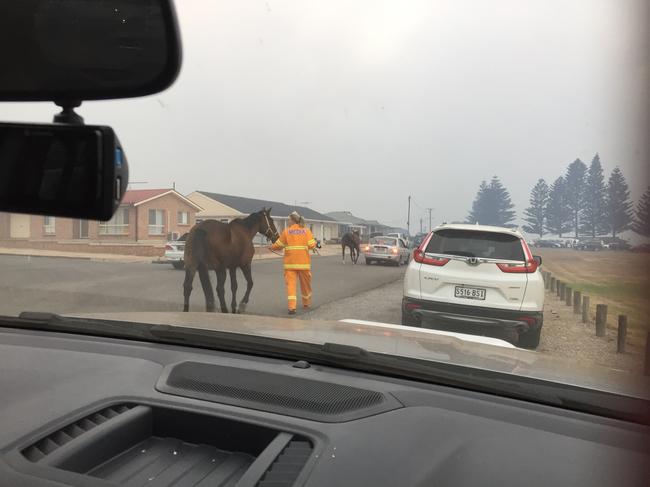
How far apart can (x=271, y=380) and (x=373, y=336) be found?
96 centimetres

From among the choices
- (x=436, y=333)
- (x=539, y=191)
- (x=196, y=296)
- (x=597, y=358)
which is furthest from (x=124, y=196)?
(x=196, y=296)

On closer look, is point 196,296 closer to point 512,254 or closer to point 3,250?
point 3,250

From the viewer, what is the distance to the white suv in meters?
6.34

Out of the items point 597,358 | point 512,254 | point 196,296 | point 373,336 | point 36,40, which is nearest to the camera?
point 36,40

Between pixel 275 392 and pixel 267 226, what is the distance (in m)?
7.33

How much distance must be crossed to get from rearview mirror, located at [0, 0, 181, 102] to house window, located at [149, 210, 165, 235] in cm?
784

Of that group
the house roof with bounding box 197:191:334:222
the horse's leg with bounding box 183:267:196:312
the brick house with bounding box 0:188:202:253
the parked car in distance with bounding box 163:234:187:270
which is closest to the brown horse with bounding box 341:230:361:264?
the house roof with bounding box 197:191:334:222

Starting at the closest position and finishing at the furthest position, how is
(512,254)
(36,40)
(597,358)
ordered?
(36,40), (597,358), (512,254)

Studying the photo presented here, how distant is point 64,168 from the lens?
1553 millimetres

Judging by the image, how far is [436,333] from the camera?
3.76 metres

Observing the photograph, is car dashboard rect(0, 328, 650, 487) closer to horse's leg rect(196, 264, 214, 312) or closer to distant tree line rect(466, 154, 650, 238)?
distant tree line rect(466, 154, 650, 238)

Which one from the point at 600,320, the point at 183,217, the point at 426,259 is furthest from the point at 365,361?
the point at 183,217

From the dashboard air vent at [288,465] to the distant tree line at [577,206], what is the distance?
1681 millimetres

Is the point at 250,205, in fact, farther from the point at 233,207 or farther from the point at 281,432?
the point at 281,432
